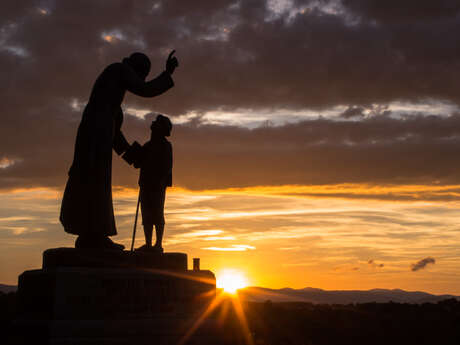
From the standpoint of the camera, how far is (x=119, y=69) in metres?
12.0

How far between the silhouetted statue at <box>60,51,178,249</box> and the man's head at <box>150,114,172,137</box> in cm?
85

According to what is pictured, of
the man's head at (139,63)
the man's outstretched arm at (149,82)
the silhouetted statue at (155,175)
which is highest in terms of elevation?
the man's head at (139,63)

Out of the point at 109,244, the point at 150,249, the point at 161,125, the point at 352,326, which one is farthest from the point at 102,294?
the point at 352,326

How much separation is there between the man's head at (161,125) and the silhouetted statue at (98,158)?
0.85 m

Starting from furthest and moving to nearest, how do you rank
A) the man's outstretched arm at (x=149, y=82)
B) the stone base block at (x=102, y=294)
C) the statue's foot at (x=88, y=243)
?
the man's outstretched arm at (x=149, y=82), the statue's foot at (x=88, y=243), the stone base block at (x=102, y=294)

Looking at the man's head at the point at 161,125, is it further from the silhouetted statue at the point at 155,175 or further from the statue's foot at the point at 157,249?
the statue's foot at the point at 157,249

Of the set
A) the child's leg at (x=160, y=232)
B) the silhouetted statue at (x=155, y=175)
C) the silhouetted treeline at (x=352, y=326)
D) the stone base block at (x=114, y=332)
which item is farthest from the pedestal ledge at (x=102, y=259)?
the silhouetted treeline at (x=352, y=326)

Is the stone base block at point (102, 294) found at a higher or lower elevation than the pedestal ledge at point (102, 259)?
lower

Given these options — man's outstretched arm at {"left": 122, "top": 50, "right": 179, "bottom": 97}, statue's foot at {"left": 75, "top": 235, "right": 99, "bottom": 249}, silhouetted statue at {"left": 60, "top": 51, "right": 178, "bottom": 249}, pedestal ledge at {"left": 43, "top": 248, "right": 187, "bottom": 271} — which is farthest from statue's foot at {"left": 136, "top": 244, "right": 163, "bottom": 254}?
man's outstretched arm at {"left": 122, "top": 50, "right": 179, "bottom": 97}

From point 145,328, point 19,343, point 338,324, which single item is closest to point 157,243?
point 145,328

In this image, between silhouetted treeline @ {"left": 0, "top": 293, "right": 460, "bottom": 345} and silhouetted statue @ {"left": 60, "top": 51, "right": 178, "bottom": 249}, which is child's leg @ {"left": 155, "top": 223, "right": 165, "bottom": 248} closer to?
silhouetted statue @ {"left": 60, "top": 51, "right": 178, "bottom": 249}

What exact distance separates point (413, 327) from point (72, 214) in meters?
23.2

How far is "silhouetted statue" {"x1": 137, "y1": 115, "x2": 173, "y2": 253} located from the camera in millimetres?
12680

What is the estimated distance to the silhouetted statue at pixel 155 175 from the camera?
12.7 m
